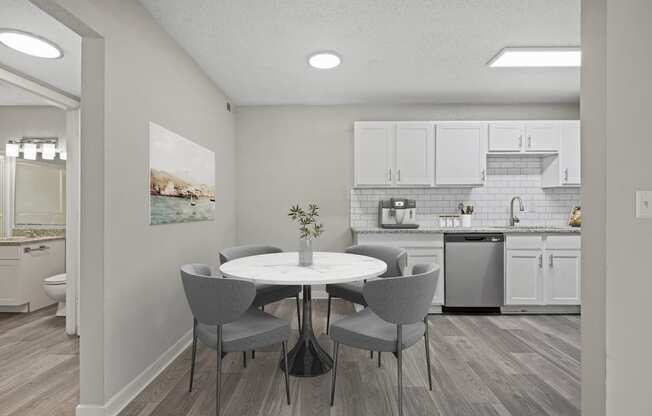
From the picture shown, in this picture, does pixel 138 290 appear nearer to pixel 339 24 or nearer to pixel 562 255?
pixel 339 24

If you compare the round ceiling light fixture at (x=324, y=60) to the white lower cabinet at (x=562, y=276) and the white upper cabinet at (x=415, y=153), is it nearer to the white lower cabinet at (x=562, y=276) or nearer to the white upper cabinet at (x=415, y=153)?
the white upper cabinet at (x=415, y=153)

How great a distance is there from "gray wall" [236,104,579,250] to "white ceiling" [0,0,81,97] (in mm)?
1863

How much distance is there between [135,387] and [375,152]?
3250 mm

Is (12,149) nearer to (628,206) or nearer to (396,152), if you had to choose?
(396,152)

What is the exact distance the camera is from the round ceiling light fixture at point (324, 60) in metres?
2.94

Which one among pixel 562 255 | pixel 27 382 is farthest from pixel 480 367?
pixel 27 382

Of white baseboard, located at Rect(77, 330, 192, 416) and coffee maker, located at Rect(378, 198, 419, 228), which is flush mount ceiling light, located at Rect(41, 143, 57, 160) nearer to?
white baseboard, located at Rect(77, 330, 192, 416)

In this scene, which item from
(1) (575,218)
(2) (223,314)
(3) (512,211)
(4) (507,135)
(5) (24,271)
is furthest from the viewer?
(3) (512,211)

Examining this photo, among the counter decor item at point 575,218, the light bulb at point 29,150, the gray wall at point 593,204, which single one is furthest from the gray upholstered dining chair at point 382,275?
the light bulb at point 29,150

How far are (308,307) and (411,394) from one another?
89cm

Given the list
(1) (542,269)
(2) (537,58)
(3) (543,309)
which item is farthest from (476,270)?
(2) (537,58)

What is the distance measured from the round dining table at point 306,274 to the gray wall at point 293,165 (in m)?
1.69

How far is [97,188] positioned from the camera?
1.87 m

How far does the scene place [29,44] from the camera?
2492mm
